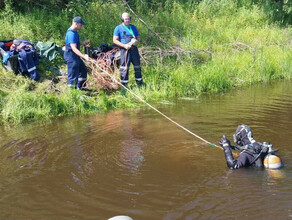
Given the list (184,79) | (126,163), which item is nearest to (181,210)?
(126,163)

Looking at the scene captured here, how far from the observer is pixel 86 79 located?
9.54m

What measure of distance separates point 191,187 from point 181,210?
598 millimetres

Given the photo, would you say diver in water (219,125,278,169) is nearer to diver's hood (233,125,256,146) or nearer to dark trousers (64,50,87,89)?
diver's hood (233,125,256,146)

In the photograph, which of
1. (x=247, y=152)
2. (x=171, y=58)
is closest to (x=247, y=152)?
(x=247, y=152)

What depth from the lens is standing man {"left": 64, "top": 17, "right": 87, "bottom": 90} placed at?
862cm

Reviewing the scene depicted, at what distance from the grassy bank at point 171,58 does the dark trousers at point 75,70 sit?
334 millimetres

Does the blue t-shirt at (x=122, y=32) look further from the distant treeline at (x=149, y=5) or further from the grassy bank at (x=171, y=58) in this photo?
the distant treeline at (x=149, y=5)

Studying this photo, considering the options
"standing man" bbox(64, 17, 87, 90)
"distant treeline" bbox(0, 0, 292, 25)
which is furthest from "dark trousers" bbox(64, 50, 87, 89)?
"distant treeline" bbox(0, 0, 292, 25)

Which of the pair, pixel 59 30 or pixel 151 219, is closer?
pixel 151 219

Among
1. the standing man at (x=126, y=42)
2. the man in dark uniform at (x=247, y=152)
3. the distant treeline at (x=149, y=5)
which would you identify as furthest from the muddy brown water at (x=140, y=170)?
the distant treeline at (x=149, y=5)

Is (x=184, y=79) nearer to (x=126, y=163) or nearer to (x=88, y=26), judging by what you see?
(x=88, y=26)

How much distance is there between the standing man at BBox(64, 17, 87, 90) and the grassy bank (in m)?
0.38

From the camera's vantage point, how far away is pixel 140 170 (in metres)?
5.33

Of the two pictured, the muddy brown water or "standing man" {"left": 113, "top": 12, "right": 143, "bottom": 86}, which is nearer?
the muddy brown water
